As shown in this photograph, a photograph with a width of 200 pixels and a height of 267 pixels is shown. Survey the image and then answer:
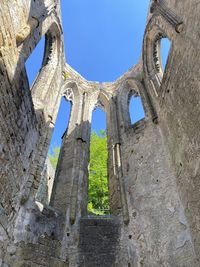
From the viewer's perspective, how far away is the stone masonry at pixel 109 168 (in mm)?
4324

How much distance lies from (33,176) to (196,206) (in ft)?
10.9

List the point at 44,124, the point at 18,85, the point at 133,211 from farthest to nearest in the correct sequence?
1. the point at 44,124
2. the point at 133,211
3. the point at 18,85

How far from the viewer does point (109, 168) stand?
24.3 feet

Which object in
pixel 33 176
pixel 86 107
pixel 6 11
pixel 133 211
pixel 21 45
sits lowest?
pixel 133 211

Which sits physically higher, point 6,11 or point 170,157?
point 6,11

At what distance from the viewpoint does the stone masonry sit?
4324 mm

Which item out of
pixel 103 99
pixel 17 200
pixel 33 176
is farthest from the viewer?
pixel 103 99

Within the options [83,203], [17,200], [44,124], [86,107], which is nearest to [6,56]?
[17,200]

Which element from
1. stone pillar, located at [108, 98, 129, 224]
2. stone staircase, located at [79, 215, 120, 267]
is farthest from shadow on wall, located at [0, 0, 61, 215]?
stone pillar, located at [108, 98, 129, 224]

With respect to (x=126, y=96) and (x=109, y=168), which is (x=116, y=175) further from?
(x=126, y=96)

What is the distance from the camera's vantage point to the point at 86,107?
8.98 m

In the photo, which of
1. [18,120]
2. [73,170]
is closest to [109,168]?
[73,170]

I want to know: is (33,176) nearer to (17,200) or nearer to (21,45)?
(17,200)

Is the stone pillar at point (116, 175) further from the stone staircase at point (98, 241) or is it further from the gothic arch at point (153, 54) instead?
the gothic arch at point (153, 54)
